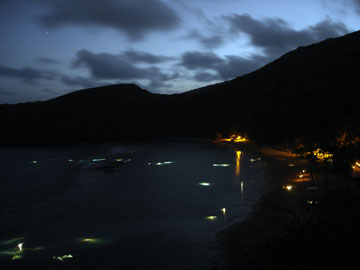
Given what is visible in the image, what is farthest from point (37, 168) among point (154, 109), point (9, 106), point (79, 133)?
point (9, 106)

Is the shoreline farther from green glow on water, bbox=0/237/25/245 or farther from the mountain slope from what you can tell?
green glow on water, bbox=0/237/25/245

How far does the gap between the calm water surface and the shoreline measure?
1.21 metres

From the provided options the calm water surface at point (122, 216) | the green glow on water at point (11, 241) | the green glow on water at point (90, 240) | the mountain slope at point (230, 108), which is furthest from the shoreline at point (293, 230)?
the green glow on water at point (11, 241)

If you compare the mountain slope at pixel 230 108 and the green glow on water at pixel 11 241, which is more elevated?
the mountain slope at pixel 230 108

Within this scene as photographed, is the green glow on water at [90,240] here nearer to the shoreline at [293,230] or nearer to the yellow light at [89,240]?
the yellow light at [89,240]

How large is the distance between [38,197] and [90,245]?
649 inches

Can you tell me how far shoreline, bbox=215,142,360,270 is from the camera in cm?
797

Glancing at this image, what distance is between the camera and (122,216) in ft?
77.1

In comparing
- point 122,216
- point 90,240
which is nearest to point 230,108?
point 122,216

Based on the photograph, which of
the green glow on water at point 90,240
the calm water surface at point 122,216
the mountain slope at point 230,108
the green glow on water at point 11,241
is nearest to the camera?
the calm water surface at point 122,216

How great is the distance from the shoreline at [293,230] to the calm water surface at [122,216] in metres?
1.21

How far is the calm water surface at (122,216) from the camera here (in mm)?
15992

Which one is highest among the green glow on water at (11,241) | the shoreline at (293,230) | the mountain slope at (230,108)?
the mountain slope at (230,108)

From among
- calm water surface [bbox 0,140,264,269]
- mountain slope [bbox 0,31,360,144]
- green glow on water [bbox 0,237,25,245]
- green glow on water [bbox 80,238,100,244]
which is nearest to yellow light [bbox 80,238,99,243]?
green glow on water [bbox 80,238,100,244]
